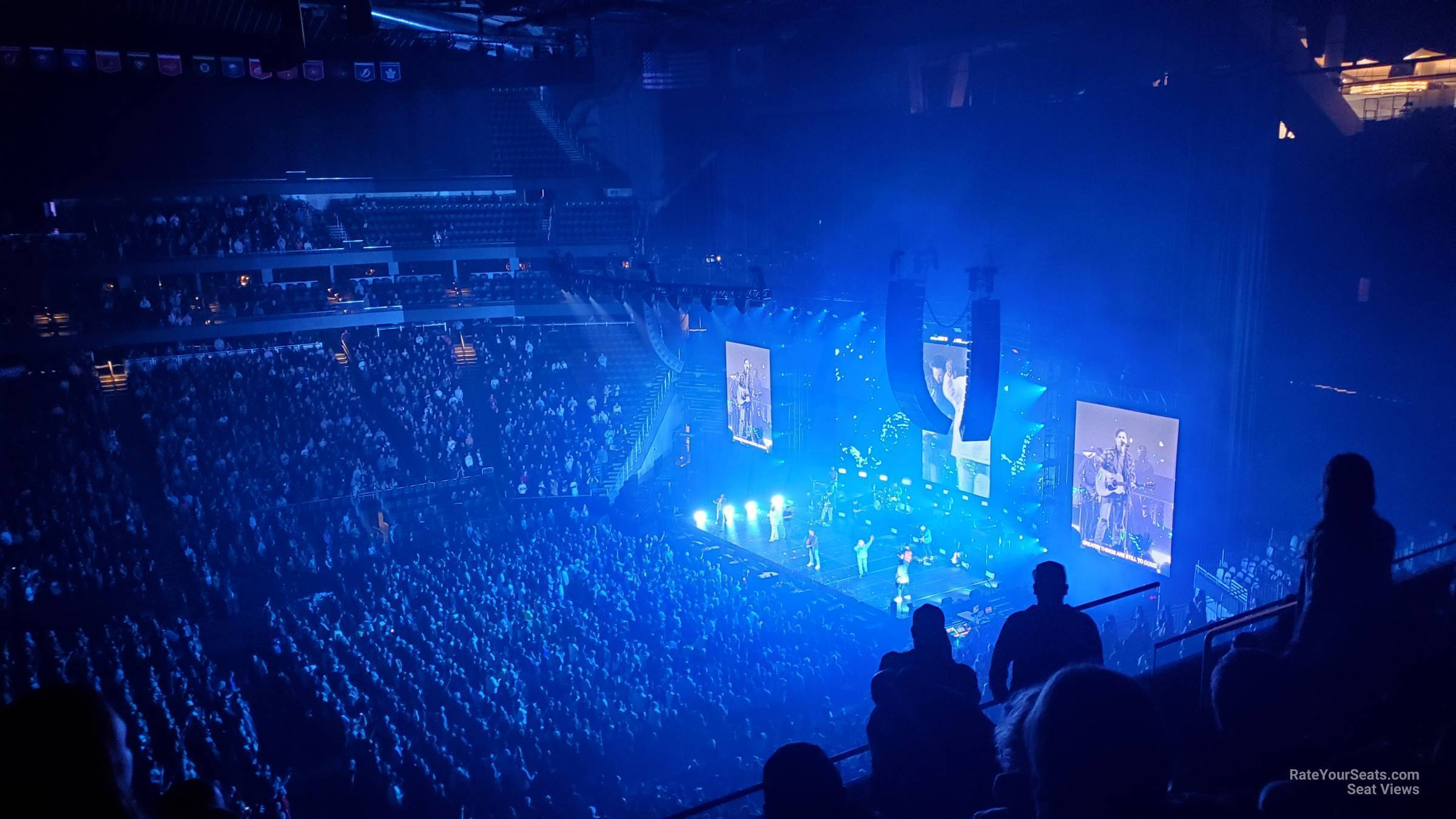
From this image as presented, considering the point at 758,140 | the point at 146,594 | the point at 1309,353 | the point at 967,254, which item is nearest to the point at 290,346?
the point at 146,594

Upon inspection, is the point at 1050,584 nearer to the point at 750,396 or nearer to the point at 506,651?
the point at 506,651

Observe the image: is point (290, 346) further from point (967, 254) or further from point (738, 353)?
point (967, 254)

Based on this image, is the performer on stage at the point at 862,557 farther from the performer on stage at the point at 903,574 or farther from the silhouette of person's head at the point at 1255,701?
the silhouette of person's head at the point at 1255,701

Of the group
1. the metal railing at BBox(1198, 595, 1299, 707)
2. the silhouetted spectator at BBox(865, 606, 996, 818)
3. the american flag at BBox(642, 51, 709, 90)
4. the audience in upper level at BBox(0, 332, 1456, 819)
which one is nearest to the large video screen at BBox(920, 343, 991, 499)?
the audience in upper level at BBox(0, 332, 1456, 819)

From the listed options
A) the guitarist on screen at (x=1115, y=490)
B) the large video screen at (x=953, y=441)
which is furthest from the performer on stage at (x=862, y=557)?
the guitarist on screen at (x=1115, y=490)

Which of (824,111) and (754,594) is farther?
(824,111)

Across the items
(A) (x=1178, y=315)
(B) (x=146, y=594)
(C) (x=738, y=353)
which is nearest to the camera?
(A) (x=1178, y=315)

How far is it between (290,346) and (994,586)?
15.3 metres

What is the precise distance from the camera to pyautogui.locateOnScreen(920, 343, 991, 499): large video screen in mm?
14367

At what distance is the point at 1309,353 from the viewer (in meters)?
10.1

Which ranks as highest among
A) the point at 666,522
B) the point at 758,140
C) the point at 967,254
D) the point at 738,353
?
the point at 758,140

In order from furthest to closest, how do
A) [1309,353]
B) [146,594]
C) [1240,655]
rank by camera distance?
[146,594] → [1309,353] → [1240,655]

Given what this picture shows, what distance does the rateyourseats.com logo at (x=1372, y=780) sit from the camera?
6.57ft

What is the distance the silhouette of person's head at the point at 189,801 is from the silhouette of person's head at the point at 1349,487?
3524 mm
